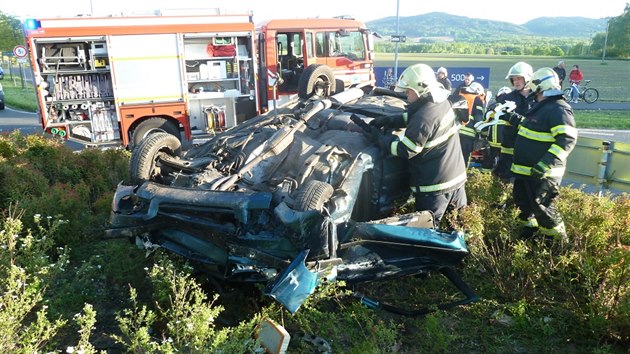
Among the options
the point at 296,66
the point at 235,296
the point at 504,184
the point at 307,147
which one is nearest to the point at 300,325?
the point at 235,296

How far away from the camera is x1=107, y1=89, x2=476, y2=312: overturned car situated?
329 cm

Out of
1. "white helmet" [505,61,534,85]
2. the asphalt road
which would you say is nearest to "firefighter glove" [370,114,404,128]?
"white helmet" [505,61,534,85]

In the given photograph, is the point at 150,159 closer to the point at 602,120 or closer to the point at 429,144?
the point at 429,144

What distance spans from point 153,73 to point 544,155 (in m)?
7.05

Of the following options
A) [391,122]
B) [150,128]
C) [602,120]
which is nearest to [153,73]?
[150,128]

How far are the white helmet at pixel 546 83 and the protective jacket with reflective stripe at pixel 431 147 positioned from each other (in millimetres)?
865

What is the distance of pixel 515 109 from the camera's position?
20.6ft

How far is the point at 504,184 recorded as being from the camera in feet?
18.1

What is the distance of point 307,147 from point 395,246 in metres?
1.24

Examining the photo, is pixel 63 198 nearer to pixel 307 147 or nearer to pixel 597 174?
pixel 307 147

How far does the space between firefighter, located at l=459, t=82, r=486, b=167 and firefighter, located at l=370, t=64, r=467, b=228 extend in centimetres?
214

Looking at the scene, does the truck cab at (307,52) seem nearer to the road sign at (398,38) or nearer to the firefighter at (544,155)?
the road sign at (398,38)

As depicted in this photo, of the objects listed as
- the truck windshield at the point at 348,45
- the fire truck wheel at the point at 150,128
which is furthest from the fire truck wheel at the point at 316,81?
the fire truck wheel at the point at 150,128

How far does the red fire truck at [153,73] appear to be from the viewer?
8.48 m
